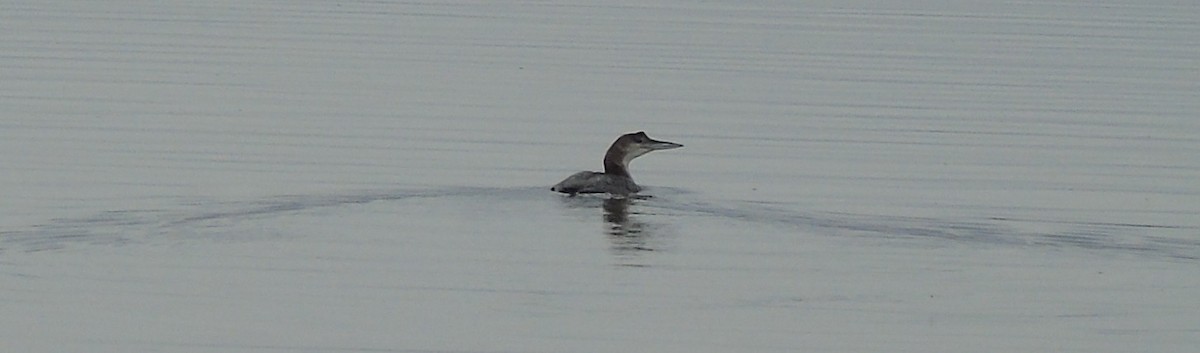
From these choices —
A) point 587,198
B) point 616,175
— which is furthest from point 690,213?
point 616,175

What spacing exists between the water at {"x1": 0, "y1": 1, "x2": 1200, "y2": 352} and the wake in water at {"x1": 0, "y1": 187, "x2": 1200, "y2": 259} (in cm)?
6

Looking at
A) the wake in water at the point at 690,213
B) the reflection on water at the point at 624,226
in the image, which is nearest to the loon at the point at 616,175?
the reflection on water at the point at 624,226

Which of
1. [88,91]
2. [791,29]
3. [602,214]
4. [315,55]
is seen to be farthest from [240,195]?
[791,29]

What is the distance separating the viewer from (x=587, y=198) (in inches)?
731

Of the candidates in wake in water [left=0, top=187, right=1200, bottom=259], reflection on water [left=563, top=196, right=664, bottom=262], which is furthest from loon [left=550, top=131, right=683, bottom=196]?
wake in water [left=0, top=187, right=1200, bottom=259]

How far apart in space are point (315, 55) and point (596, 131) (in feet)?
36.3

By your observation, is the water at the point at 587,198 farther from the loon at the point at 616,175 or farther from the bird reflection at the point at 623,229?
the loon at the point at 616,175

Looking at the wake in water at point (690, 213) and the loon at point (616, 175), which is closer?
the wake in water at point (690, 213)

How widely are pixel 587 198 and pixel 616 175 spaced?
780 mm

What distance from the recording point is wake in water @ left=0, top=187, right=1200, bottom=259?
16.5 m

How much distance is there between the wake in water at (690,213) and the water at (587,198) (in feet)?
0.19

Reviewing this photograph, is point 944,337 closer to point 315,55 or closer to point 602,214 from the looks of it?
point 602,214

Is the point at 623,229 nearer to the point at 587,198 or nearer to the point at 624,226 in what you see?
the point at 624,226

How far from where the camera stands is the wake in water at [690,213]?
1650 cm
